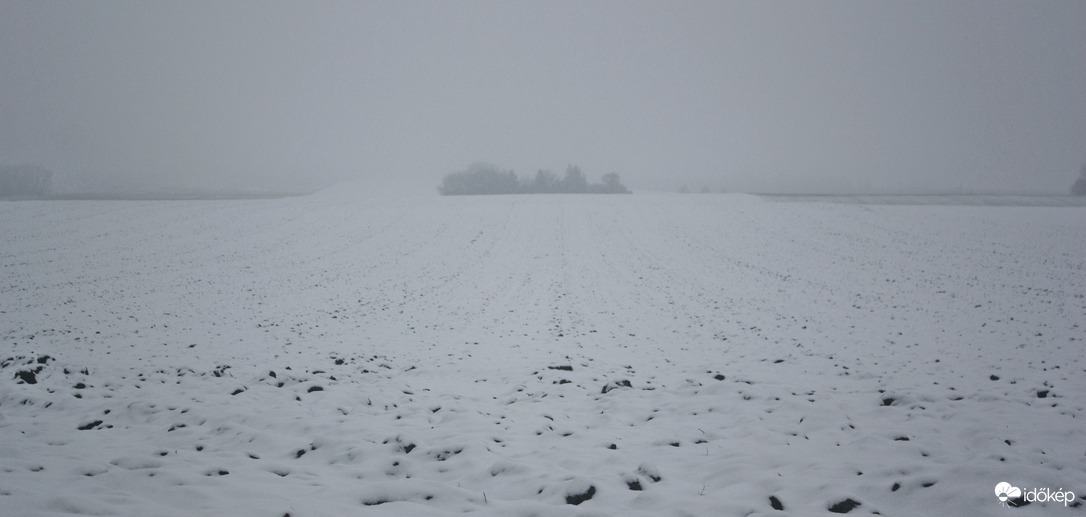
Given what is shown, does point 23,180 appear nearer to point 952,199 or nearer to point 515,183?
point 515,183

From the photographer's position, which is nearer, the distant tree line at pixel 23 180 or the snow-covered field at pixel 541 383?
the snow-covered field at pixel 541 383

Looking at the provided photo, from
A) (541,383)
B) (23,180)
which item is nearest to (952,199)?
(541,383)

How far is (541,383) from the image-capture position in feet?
34.1

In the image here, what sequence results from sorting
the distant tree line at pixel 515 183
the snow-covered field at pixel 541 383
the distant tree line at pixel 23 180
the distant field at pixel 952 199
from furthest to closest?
the distant tree line at pixel 515 183, the distant tree line at pixel 23 180, the distant field at pixel 952 199, the snow-covered field at pixel 541 383

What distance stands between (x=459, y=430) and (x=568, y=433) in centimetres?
190

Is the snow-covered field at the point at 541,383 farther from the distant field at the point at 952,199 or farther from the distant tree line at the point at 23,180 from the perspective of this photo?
the distant tree line at the point at 23,180

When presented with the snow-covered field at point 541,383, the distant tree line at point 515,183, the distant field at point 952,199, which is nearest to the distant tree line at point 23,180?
the snow-covered field at point 541,383

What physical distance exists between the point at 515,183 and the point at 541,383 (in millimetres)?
70271

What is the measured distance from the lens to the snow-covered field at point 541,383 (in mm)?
5465

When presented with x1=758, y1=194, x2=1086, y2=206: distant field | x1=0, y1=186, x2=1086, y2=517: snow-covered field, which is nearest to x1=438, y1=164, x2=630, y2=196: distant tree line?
x1=758, y1=194, x2=1086, y2=206: distant field

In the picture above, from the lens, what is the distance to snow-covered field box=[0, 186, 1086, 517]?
546 centimetres

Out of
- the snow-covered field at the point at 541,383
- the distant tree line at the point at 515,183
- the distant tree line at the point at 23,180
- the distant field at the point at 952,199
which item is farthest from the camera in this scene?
the distant tree line at the point at 515,183

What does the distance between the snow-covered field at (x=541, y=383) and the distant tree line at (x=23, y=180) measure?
151 ft

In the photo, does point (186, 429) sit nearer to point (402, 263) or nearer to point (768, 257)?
point (402, 263)
